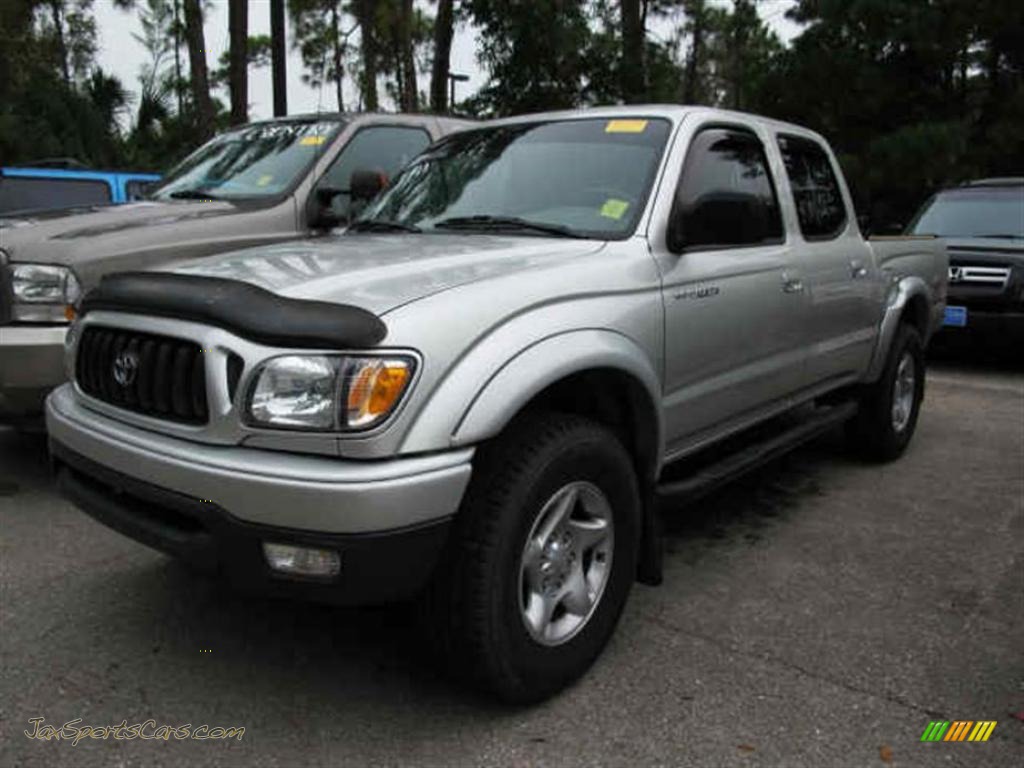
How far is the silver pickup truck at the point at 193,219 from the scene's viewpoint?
14.4ft

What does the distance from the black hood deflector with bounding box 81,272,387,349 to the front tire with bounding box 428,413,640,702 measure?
19.8 inches

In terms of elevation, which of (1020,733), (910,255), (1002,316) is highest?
(910,255)

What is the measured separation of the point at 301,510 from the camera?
232 cm

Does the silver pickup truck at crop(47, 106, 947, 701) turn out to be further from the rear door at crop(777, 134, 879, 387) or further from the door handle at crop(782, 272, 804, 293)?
the rear door at crop(777, 134, 879, 387)

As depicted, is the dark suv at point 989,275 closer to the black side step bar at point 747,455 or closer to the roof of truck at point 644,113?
the black side step bar at point 747,455

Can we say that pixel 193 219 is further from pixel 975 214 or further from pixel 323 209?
pixel 975 214

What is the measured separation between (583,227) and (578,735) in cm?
172

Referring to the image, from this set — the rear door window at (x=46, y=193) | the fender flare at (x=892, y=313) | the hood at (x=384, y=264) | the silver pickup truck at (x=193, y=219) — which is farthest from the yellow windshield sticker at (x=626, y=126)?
the rear door window at (x=46, y=193)

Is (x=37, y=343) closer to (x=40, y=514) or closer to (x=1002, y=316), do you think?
(x=40, y=514)

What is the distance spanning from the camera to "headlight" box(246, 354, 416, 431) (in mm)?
2367

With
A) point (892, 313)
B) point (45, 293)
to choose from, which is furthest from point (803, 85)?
point (45, 293)

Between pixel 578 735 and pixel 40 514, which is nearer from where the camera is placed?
pixel 578 735

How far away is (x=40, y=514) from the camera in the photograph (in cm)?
443

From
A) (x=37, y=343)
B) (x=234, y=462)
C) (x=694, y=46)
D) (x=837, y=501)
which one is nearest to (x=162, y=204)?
(x=37, y=343)
